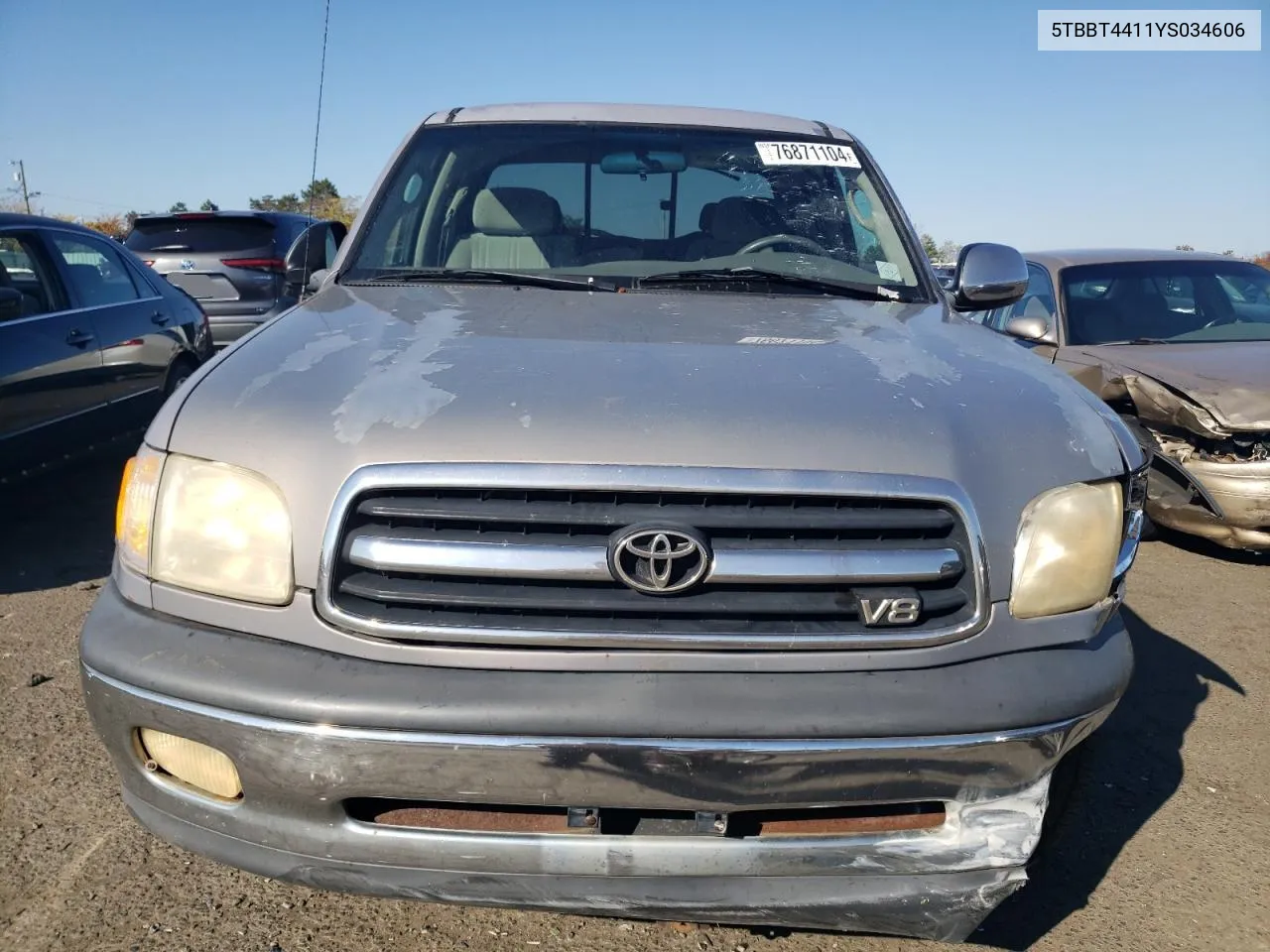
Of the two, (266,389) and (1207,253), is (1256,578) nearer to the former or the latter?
(1207,253)

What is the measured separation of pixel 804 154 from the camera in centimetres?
332

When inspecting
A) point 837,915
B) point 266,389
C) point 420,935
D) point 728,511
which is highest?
point 266,389

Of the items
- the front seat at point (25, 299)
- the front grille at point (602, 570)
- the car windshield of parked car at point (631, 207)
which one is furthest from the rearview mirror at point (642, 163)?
the front seat at point (25, 299)

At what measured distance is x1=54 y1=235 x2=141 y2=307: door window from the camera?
531cm

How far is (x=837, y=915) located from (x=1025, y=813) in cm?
39

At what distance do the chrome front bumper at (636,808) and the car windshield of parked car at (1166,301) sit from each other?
191 inches

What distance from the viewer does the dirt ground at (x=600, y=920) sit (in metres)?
2.23

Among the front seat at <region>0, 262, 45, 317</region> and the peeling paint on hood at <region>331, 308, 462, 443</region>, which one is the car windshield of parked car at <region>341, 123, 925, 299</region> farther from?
the front seat at <region>0, 262, 45, 317</region>

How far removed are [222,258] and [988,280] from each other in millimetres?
8031

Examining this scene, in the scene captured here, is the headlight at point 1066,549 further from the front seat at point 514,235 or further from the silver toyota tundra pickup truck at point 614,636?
the front seat at point 514,235

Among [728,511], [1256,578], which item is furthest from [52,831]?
[1256,578]

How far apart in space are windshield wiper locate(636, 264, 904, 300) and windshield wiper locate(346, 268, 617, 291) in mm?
154

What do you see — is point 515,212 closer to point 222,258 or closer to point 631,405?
point 631,405

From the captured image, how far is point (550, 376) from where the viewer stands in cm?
197
